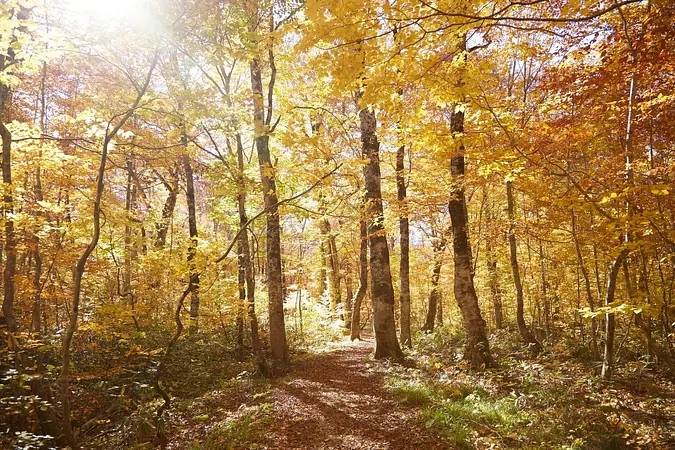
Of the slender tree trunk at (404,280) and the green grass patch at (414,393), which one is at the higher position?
the slender tree trunk at (404,280)

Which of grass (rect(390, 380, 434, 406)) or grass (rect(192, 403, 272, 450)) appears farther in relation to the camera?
grass (rect(390, 380, 434, 406))

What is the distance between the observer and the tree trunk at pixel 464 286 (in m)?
8.46

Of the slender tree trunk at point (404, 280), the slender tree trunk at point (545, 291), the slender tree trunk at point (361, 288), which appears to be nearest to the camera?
the slender tree trunk at point (404, 280)

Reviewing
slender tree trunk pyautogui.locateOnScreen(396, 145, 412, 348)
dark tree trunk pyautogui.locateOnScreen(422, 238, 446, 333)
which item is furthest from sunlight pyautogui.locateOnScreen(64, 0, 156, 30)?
dark tree trunk pyautogui.locateOnScreen(422, 238, 446, 333)

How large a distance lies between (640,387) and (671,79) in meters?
6.16

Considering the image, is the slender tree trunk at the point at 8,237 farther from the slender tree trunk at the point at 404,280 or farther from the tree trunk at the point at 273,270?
the slender tree trunk at the point at 404,280

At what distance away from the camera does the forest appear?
5.00 meters

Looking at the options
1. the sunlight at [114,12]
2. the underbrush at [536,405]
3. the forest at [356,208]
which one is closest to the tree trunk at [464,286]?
the forest at [356,208]

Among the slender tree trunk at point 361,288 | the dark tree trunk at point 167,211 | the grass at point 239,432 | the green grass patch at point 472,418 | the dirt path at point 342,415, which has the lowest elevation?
the dirt path at point 342,415

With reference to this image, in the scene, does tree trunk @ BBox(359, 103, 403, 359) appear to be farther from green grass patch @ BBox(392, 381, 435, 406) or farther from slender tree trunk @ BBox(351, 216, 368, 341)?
slender tree trunk @ BBox(351, 216, 368, 341)

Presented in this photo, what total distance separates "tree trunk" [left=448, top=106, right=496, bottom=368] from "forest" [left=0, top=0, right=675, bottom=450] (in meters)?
0.05

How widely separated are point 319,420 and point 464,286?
183 inches

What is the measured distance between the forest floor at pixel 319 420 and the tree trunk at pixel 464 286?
91.3 inches

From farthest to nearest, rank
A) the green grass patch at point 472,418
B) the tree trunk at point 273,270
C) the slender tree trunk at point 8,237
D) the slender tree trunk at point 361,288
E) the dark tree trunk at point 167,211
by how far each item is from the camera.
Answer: the dark tree trunk at point 167,211
the slender tree trunk at point 361,288
the tree trunk at point 273,270
the slender tree trunk at point 8,237
the green grass patch at point 472,418
